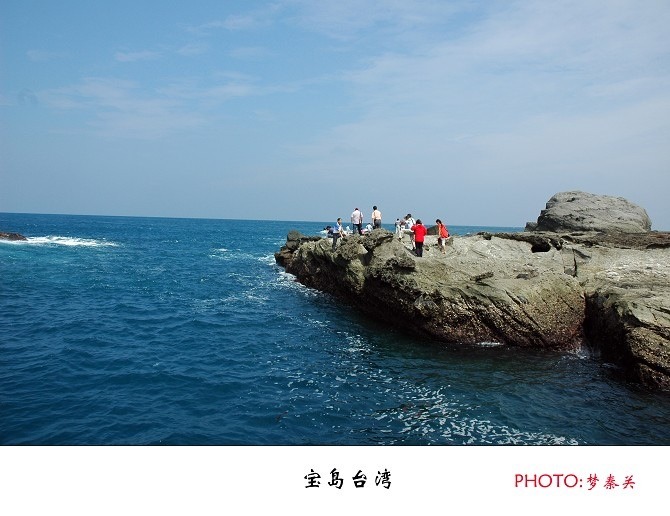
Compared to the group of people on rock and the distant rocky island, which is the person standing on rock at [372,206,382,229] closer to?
the group of people on rock

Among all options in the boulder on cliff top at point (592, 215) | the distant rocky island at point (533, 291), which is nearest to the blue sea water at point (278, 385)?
the distant rocky island at point (533, 291)

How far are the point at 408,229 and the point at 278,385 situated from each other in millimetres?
20371

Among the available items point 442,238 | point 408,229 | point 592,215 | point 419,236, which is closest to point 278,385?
point 419,236

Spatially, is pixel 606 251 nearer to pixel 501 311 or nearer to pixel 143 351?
pixel 501 311

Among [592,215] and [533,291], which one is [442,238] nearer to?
[533,291]

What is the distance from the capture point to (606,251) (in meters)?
25.2

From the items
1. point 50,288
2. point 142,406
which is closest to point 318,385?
point 142,406

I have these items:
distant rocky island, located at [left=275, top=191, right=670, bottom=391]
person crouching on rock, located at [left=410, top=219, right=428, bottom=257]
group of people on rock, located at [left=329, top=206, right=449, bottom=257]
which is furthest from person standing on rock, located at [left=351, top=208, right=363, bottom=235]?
person crouching on rock, located at [left=410, top=219, right=428, bottom=257]

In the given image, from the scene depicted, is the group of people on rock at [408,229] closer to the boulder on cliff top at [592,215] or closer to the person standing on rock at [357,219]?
the person standing on rock at [357,219]

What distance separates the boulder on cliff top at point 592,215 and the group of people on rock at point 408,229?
9.29 meters
